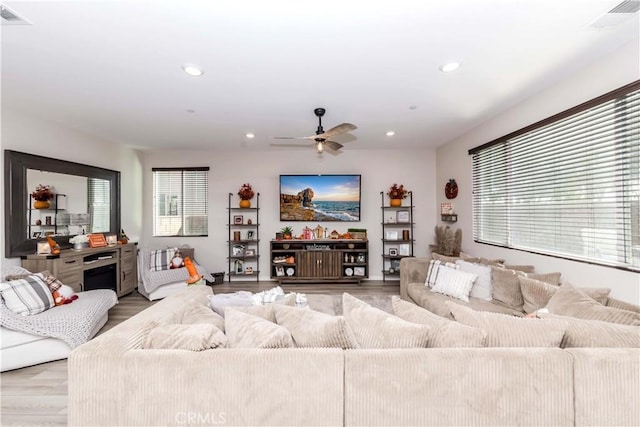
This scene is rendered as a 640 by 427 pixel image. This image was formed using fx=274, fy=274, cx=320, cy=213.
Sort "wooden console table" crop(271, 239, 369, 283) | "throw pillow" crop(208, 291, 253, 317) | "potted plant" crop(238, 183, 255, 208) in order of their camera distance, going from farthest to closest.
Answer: "potted plant" crop(238, 183, 255, 208) → "wooden console table" crop(271, 239, 369, 283) → "throw pillow" crop(208, 291, 253, 317)

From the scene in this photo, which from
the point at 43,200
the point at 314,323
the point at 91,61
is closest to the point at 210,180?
the point at 43,200

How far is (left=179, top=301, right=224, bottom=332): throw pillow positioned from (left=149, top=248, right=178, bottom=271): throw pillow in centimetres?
325

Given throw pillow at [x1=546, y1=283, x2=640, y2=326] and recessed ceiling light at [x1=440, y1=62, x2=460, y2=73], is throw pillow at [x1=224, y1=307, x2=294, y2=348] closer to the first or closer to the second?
throw pillow at [x1=546, y1=283, x2=640, y2=326]

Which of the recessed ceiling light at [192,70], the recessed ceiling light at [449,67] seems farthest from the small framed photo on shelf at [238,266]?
the recessed ceiling light at [449,67]

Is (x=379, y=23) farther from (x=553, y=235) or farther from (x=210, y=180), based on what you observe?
(x=210, y=180)

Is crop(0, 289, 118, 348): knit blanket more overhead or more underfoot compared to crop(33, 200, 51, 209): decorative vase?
more underfoot

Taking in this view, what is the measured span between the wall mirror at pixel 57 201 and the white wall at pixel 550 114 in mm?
5954

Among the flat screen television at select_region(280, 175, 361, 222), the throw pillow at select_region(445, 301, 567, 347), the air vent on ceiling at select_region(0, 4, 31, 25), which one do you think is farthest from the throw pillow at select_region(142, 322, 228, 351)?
the flat screen television at select_region(280, 175, 361, 222)

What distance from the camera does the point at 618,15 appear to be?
5.81ft

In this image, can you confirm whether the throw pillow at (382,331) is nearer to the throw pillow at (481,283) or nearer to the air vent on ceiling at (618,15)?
the throw pillow at (481,283)

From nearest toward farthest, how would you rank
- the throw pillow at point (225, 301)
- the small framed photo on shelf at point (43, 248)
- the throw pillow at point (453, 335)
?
the throw pillow at point (453, 335) < the throw pillow at point (225, 301) < the small framed photo on shelf at point (43, 248)

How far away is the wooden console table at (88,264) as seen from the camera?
3398mm

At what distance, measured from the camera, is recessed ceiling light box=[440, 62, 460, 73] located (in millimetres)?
2328

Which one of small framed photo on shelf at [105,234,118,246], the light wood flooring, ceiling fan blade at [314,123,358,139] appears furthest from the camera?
small framed photo on shelf at [105,234,118,246]
